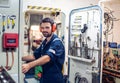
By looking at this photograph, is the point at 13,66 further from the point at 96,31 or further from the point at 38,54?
the point at 38,54

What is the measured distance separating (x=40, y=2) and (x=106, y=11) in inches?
61.6

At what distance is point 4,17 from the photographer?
→ 179 centimetres

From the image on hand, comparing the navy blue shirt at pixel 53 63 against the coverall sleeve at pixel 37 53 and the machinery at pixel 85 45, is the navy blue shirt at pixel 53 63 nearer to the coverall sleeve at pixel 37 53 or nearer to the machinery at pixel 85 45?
the coverall sleeve at pixel 37 53

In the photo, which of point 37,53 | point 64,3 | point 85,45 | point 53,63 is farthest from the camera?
point 64,3

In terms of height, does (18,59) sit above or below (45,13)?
below

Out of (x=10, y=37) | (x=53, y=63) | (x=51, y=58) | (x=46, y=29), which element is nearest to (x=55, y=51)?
(x=51, y=58)

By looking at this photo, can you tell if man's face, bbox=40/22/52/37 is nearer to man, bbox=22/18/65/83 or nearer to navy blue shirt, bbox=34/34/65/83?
man, bbox=22/18/65/83

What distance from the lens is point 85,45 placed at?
144 inches

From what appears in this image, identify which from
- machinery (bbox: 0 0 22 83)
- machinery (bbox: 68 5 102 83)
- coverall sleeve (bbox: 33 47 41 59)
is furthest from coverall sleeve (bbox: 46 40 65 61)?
machinery (bbox: 0 0 22 83)

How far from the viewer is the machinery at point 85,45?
331 cm

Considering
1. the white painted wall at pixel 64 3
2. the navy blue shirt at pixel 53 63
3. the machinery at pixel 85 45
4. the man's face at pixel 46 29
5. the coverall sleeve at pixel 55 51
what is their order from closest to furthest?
the machinery at pixel 85 45, the coverall sleeve at pixel 55 51, the navy blue shirt at pixel 53 63, the man's face at pixel 46 29, the white painted wall at pixel 64 3

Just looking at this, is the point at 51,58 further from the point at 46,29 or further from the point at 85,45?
the point at 46,29

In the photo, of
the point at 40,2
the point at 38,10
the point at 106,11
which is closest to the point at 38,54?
the point at 38,10

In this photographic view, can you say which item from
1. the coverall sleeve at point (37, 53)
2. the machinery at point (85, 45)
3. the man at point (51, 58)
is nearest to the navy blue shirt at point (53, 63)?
the man at point (51, 58)
